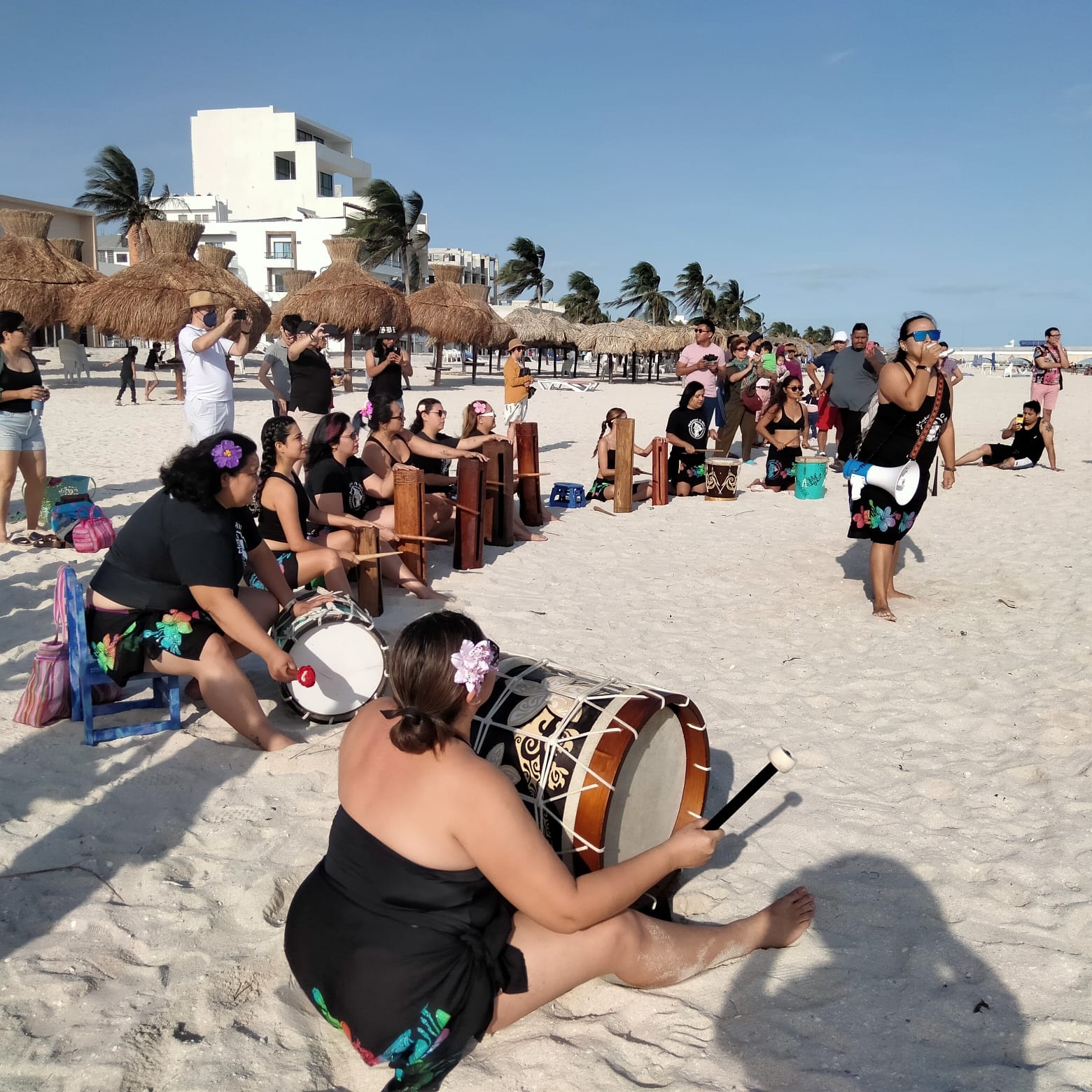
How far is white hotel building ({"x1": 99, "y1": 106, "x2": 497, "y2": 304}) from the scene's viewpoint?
51.2 m

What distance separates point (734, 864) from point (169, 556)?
2.34 meters

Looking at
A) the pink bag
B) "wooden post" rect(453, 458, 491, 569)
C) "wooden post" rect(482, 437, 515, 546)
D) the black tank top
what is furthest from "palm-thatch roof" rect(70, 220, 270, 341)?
the pink bag

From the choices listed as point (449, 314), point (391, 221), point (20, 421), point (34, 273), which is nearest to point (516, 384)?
point (20, 421)

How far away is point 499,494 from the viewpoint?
710 centimetres

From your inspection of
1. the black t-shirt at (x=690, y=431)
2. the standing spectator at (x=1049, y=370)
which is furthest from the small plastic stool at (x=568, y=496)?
the standing spectator at (x=1049, y=370)

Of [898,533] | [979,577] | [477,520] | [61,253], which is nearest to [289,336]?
[477,520]

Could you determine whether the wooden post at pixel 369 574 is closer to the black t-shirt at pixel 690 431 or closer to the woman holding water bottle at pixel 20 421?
the woman holding water bottle at pixel 20 421

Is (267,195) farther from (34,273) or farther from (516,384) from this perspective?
(516,384)

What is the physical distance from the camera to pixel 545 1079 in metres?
2.04

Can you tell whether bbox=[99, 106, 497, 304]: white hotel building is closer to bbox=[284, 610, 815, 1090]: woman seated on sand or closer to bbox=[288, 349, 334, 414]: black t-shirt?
bbox=[288, 349, 334, 414]: black t-shirt

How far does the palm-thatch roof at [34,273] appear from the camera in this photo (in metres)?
20.5

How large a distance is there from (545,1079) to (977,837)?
182 cm

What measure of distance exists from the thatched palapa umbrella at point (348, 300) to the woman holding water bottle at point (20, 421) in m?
15.3

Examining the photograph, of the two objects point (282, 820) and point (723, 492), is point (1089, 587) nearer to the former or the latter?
point (723, 492)
